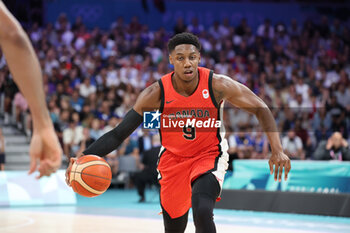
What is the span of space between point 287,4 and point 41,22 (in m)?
9.71

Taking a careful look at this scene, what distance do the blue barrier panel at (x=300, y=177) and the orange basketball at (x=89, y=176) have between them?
22.2 feet

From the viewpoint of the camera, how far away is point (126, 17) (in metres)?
21.4

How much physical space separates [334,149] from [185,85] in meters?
6.98

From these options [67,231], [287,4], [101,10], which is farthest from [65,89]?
[287,4]

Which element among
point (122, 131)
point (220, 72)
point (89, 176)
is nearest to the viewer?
point (89, 176)

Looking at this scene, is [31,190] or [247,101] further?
[31,190]

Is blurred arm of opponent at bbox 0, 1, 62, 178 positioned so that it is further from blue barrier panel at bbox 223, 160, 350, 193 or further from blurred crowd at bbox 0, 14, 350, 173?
blurred crowd at bbox 0, 14, 350, 173

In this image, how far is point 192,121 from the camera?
520cm

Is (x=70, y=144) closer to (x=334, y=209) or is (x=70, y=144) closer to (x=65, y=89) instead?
(x=65, y=89)

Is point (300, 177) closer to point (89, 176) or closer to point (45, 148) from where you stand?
point (89, 176)

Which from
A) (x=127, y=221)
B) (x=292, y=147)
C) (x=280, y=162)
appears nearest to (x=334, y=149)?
(x=292, y=147)

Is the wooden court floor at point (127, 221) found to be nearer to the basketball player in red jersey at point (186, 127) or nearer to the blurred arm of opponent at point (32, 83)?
the basketball player in red jersey at point (186, 127)

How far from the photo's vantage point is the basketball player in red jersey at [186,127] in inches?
200

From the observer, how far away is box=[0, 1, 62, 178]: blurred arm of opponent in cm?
206
